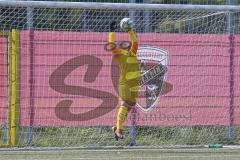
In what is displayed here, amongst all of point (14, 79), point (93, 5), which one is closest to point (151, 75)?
point (93, 5)

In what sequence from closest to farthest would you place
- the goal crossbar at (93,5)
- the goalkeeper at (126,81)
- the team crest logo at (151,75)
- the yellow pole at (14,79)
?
1. the goalkeeper at (126,81)
2. the goal crossbar at (93,5)
3. the yellow pole at (14,79)
4. the team crest logo at (151,75)

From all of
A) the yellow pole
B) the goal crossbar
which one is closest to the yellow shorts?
the goal crossbar

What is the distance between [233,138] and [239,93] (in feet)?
2.93

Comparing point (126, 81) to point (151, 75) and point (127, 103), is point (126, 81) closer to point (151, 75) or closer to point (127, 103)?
point (127, 103)

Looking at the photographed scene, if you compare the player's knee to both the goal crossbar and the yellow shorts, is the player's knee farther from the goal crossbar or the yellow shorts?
the goal crossbar

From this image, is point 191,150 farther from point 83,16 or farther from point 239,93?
point 83,16

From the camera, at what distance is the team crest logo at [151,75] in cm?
1069

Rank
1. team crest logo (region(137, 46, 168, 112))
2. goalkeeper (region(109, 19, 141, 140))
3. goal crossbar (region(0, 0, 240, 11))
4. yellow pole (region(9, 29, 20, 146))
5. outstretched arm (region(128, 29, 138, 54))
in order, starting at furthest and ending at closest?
team crest logo (region(137, 46, 168, 112)) → yellow pole (region(9, 29, 20, 146)) → goal crossbar (region(0, 0, 240, 11)) → goalkeeper (region(109, 19, 141, 140)) → outstretched arm (region(128, 29, 138, 54))

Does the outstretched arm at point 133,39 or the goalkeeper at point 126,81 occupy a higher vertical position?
the outstretched arm at point 133,39

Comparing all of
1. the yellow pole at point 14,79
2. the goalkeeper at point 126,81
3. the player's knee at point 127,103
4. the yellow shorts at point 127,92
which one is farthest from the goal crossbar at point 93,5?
the player's knee at point 127,103

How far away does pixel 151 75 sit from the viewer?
1070 centimetres

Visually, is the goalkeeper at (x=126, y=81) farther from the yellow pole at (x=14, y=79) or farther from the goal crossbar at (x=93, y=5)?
the yellow pole at (x=14, y=79)

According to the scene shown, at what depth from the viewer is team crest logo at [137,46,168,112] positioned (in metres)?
10.7

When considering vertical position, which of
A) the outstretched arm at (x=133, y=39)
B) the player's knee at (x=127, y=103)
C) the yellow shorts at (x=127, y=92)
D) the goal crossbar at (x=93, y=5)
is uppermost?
the goal crossbar at (x=93, y=5)
